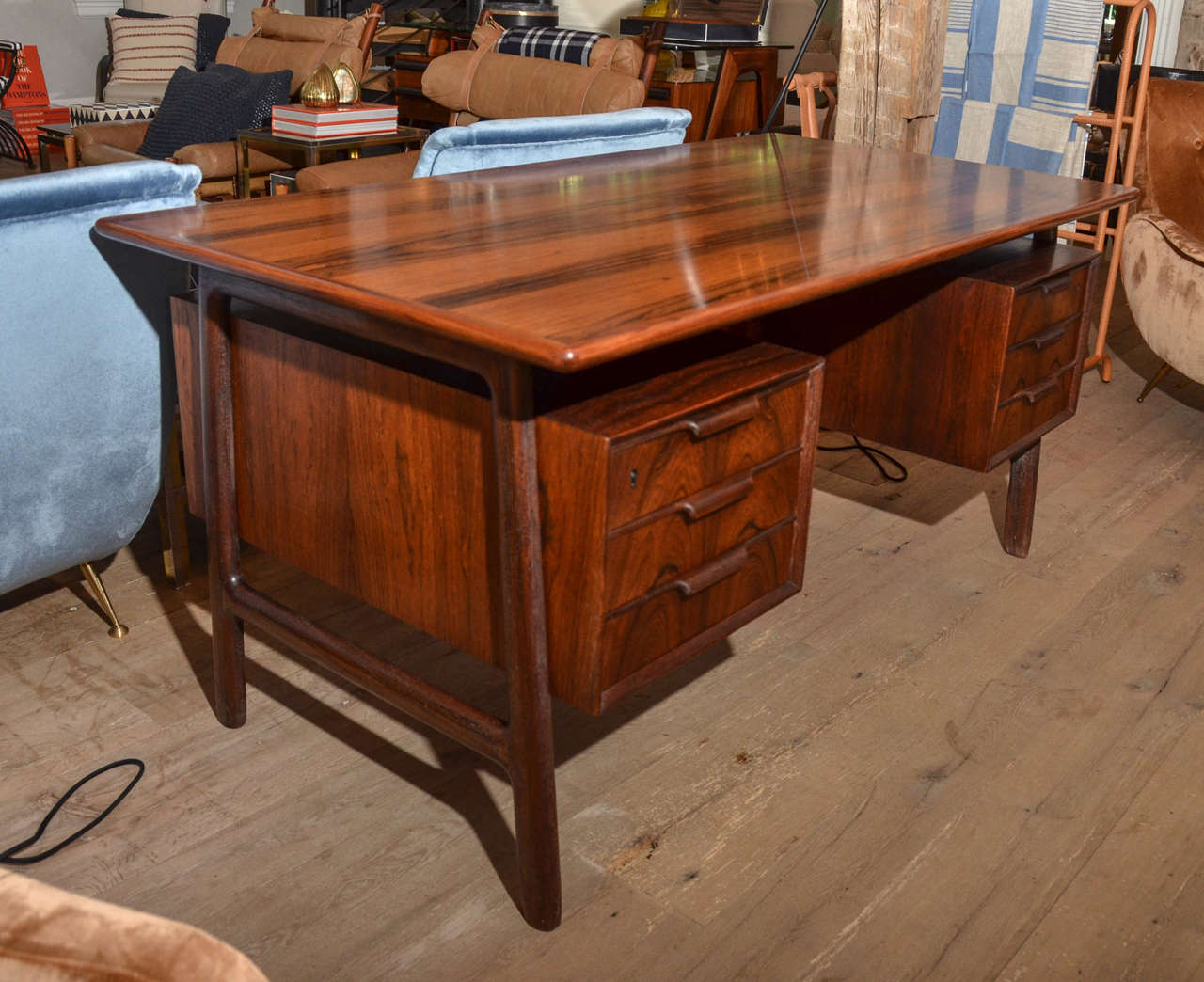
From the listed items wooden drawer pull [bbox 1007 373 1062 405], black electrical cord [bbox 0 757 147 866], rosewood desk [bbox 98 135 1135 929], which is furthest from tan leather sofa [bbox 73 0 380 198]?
wooden drawer pull [bbox 1007 373 1062 405]

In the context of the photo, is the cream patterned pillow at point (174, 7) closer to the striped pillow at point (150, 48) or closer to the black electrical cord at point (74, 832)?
the striped pillow at point (150, 48)

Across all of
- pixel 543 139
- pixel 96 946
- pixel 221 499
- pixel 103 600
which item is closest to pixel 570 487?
pixel 221 499

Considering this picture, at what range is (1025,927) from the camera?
4.50ft

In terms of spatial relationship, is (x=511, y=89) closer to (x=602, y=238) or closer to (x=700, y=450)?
(x=602, y=238)

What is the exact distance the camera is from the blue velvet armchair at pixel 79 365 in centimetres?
156

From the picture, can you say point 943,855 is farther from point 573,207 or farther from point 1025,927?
point 573,207

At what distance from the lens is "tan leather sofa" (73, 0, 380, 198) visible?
459 centimetres

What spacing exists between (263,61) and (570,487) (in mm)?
5066

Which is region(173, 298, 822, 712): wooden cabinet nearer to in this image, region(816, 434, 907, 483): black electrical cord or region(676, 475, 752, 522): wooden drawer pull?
region(676, 475, 752, 522): wooden drawer pull

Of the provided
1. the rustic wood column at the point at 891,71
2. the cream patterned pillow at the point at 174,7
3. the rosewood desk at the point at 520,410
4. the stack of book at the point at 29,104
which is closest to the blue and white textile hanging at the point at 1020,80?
the rustic wood column at the point at 891,71

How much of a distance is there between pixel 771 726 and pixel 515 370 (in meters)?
0.84

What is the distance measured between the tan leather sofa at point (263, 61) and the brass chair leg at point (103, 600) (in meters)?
2.94

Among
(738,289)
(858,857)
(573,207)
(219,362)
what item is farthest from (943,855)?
(219,362)

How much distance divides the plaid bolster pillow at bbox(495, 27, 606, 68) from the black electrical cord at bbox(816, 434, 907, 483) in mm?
2526
